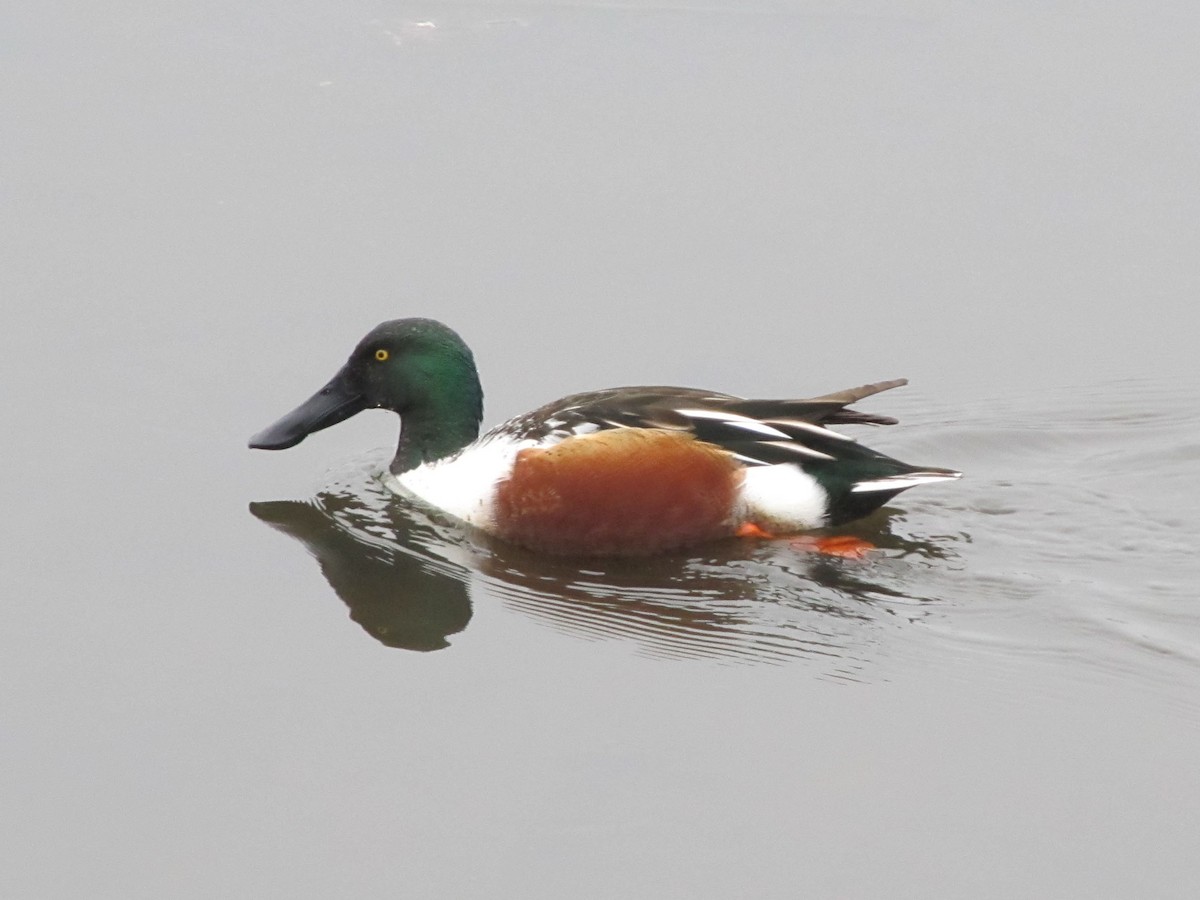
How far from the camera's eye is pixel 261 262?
10125mm

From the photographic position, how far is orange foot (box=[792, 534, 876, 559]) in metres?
8.35

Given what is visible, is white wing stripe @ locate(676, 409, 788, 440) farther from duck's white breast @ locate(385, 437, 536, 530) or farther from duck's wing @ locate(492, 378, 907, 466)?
duck's white breast @ locate(385, 437, 536, 530)

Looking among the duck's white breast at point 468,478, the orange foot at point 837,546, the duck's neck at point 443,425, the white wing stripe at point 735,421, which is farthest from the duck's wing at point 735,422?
the duck's neck at point 443,425

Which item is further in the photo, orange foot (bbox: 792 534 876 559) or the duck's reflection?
orange foot (bbox: 792 534 876 559)

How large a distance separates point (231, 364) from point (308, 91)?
2721 mm

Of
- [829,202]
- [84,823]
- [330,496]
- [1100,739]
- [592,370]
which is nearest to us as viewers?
[84,823]

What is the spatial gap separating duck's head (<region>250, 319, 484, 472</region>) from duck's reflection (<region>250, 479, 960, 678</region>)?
330 mm

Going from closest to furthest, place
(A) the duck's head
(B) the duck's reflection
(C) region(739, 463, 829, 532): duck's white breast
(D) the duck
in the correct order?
(B) the duck's reflection, (D) the duck, (C) region(739, 463, 829, 532): duck's white breast, (A) the duck's head

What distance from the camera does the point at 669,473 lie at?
8.31m

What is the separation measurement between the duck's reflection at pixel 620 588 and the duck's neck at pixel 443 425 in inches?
10.7

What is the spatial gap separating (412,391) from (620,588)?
156 cm

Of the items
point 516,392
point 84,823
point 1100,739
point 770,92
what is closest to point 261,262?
point 516,392

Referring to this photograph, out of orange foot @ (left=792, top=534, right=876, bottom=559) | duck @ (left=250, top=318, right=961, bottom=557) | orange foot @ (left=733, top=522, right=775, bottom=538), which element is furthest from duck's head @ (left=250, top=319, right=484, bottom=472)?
orange foot @ (left=792, top=534, right=876, bottom=559)

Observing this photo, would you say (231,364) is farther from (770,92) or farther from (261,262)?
(770,92)
